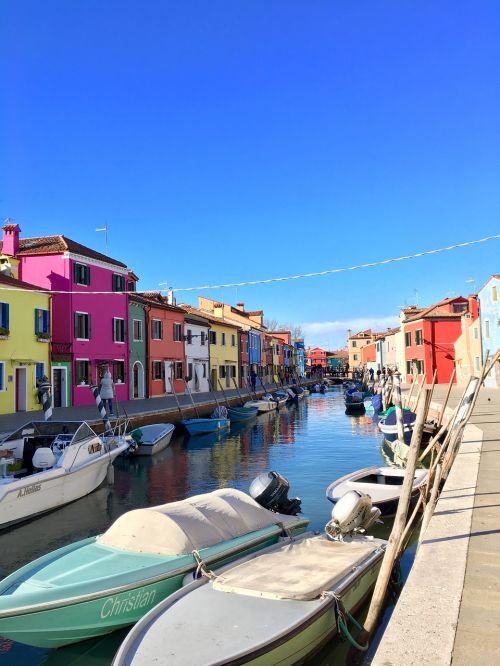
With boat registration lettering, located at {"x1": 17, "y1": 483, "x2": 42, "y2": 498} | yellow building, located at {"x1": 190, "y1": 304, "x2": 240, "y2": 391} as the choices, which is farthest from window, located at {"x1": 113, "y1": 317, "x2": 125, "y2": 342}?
→ boat registration lettering, located at {"x1": 17, "y1": 483, "x2": 42, "y2": 498}

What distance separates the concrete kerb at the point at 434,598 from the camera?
11.7 ft

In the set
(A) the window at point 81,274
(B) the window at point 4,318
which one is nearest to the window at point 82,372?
(A) the window at point 81,274

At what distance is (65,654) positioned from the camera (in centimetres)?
650

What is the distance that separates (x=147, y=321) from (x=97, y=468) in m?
24.0

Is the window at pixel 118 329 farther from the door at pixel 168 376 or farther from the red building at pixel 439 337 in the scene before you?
the red building at pixel 439 337

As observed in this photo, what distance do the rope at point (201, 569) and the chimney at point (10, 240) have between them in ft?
87.1

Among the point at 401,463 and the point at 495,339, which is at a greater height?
the point at 495,339

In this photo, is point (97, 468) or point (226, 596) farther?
point (97, 468)

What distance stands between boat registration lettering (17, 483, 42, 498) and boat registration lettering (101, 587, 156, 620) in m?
5.97

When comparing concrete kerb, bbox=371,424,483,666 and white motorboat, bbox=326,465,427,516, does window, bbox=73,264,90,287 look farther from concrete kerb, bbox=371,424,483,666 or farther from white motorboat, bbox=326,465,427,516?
concrete kerb, bbox=371,424,483,666

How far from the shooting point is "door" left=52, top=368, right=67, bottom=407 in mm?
28688

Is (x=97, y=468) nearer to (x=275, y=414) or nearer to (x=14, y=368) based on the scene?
(x=14, y=368)

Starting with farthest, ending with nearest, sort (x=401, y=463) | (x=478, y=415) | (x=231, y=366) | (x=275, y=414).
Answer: (x=231, y=366) → (x=275, y=414) → (x=478, y=415) → (x=401, y=463)

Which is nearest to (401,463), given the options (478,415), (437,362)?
(478,415)
